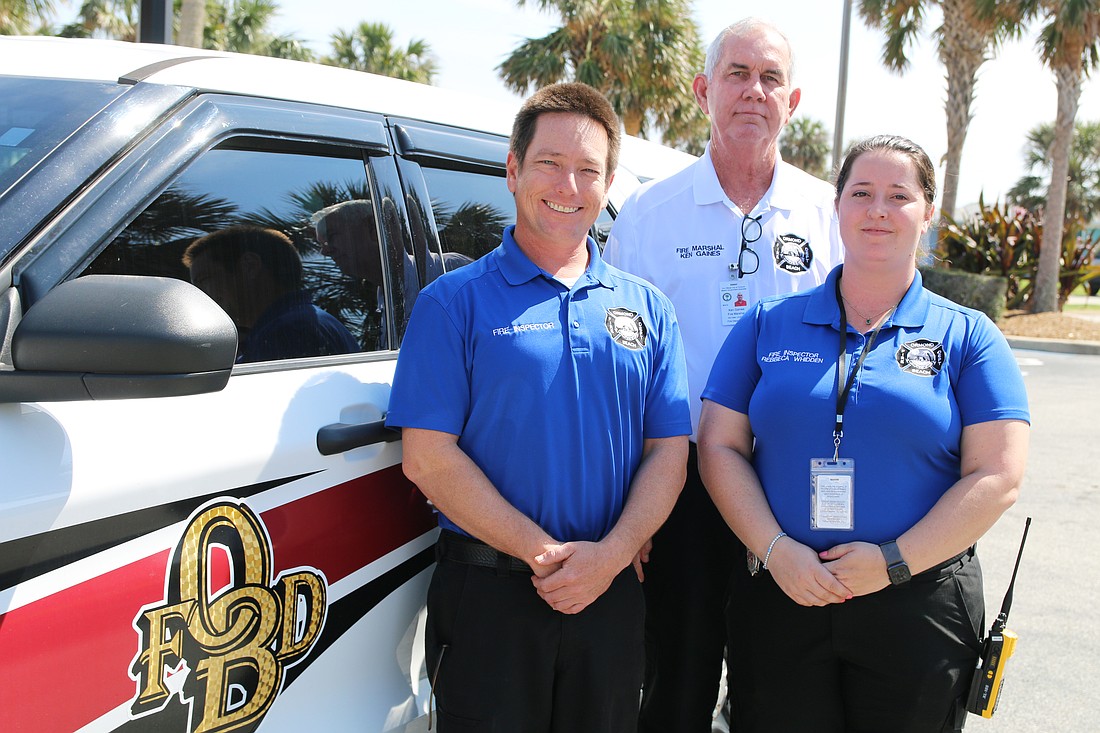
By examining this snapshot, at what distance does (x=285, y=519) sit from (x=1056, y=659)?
354 centimetres

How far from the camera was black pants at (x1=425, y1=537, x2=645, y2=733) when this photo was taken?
190 centimetres

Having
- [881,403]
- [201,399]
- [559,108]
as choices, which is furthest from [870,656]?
[201,399]

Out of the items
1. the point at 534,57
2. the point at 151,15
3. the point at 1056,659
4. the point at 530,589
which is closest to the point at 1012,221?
the point at 534,57

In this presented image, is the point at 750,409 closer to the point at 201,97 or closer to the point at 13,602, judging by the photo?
the point at 201,97

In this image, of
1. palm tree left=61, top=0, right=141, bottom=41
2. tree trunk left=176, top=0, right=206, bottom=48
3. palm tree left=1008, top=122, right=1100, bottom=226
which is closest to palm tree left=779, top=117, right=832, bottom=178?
palm tree left=1008, top=122, right=1100, bottom=226

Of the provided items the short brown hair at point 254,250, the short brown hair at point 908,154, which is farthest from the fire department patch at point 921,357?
the short brown hair at point 254,250

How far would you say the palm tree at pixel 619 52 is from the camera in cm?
1977

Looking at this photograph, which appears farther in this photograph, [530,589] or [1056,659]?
[1056,659]

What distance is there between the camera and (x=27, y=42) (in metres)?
2.01

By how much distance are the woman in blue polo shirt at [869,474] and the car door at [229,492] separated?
81 cm

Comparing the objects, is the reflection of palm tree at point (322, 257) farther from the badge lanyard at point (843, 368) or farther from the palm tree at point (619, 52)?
the palm tree at point (619, 52)

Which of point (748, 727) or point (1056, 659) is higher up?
point (748, 727)

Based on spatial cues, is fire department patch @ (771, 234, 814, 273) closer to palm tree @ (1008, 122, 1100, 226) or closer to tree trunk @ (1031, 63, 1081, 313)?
tree trunk @ (1031, 63, 1081, 313)

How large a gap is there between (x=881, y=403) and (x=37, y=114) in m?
1.77
